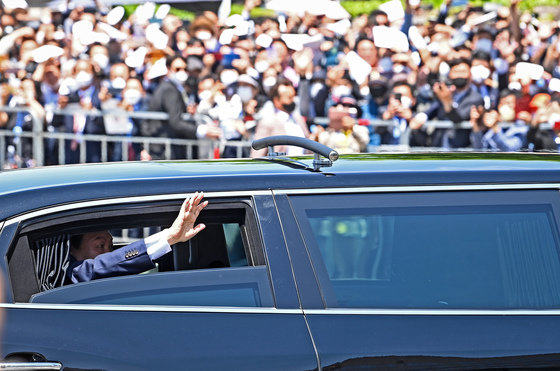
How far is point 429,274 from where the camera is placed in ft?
9.90

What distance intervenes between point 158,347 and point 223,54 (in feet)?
30.5

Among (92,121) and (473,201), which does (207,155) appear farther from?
(473,201)

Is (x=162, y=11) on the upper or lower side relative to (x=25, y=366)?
upper

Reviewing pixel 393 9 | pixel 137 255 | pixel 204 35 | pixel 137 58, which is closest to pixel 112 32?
pixel 137 58

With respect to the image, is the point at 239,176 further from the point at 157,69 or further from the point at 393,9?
the point at 393,9

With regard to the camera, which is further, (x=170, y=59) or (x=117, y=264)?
(x=170, y=59)

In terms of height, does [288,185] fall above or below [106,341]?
above

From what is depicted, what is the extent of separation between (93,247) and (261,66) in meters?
8.07

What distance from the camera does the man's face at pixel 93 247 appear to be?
10.8 ft

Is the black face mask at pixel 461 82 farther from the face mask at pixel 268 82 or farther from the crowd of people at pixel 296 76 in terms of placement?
the face mask at pixel 268 82

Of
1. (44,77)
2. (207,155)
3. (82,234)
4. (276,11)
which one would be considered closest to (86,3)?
(44,77)

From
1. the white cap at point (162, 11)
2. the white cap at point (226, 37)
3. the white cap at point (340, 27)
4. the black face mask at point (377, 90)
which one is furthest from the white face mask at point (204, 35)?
the black face mask at point (377, 90)

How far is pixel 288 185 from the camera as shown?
300 centimetres

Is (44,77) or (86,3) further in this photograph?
(86,3)
